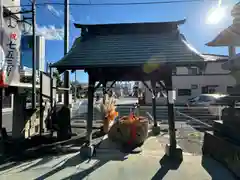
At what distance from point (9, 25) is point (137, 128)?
638cm

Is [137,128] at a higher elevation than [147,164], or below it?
higher

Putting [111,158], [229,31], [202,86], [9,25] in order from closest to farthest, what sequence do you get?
[111,158] → [229,31] → [9,25] → [202,86]

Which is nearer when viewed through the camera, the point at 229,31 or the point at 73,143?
the point at 229,31

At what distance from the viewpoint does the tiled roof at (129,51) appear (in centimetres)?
509

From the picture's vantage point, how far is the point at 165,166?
4816 millimetres

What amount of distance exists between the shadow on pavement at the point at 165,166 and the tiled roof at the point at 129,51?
2539 mm

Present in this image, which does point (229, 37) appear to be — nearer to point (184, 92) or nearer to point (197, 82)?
point (184, 92)

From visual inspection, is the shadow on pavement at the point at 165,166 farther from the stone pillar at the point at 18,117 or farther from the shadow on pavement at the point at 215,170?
the stone pillar at the point at 18,117

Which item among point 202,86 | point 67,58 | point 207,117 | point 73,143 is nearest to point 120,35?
point 67,58

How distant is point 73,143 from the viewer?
272 inches

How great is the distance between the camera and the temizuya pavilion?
16.7 feet

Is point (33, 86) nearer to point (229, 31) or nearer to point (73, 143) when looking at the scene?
point (73, 143)

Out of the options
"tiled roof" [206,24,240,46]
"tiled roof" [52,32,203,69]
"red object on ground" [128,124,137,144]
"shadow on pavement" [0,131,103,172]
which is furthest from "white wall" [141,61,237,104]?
"tiled roof" [52,32,203,69]

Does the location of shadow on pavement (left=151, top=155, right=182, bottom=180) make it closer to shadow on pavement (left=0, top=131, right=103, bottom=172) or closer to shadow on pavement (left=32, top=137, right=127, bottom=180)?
shadow on pavement (left=32, top=137, right=127, bottom=180)
